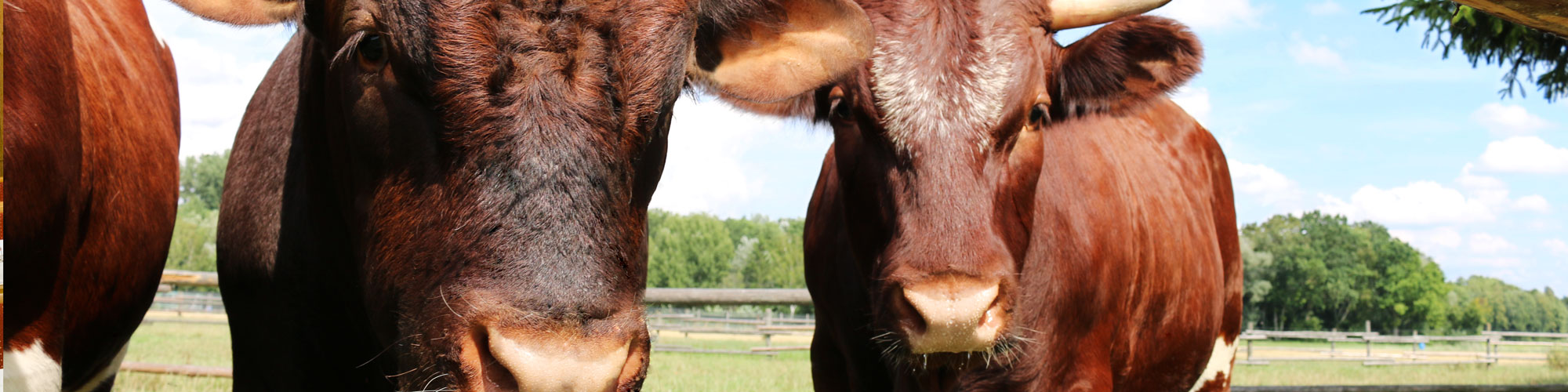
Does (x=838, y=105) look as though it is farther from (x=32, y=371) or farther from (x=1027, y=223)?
(x=32, y=371)

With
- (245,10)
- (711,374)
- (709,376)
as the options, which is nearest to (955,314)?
(245,10)

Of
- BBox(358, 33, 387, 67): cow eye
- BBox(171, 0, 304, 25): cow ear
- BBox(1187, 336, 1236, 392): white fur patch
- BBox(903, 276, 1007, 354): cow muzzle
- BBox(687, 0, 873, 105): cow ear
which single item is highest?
BBox(687, 0, 873, 105): cow ear

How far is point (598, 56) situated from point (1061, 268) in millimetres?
2325

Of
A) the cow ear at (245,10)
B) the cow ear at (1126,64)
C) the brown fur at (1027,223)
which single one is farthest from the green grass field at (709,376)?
the cow ear at (245,10)

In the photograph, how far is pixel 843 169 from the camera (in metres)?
3.51

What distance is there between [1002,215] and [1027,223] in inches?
8.3

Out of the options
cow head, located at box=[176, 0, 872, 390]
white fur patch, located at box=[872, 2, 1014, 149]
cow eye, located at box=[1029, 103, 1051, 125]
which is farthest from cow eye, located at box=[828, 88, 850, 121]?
cow head, located at box=[176, 0, 872, 390]

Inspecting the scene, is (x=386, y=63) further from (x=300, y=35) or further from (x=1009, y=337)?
(x=1009, y=337)

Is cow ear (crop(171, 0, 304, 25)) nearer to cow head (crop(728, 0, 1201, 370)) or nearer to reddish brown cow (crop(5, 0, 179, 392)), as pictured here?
reddish brown cow (crop(5, 0, 179, 392))

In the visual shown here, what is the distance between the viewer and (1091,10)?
11.9 ft

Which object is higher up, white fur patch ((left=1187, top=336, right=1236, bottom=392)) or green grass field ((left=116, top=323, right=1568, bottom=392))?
white fur patch ((left=1187, top=336, right=1236, bottom=392))

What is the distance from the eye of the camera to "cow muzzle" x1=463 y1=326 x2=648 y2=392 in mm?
1488

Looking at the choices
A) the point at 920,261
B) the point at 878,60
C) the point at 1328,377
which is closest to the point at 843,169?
the point at 878,60

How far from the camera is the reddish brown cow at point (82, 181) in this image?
6.34ft
